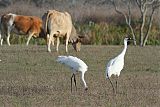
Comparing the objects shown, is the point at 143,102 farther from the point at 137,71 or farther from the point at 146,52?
the point at 146,52

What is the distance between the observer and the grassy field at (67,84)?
1155cm

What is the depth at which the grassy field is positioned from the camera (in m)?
11.6

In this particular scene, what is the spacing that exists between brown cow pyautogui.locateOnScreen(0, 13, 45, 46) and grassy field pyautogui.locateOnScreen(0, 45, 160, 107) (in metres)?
8.05

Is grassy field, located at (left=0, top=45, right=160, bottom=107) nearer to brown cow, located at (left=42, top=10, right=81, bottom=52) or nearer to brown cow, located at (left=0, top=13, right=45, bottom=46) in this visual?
brown cow, located at (left=42, top=10, right=81, bottom=52)

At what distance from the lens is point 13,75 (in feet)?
51.9

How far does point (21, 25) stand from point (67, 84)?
52.3ft

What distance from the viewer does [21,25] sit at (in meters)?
29.7

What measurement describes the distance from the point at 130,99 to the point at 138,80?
10.4 feet

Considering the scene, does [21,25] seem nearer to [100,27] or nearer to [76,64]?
[100,27]

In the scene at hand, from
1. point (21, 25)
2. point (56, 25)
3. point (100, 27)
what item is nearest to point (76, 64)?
point (56, 25)

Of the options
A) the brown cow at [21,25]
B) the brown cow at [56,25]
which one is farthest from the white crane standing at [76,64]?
the brown cow at [21,25]

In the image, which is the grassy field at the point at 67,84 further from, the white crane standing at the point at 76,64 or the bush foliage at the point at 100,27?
the bush foliage at the point at 100,27

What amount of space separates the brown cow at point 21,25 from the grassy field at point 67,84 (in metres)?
8.05

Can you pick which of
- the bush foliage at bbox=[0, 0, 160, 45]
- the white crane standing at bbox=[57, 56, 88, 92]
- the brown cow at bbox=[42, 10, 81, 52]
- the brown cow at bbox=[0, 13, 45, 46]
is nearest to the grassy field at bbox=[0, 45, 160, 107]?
the white crane standing at bbox=[57, 56, 88, 92]
